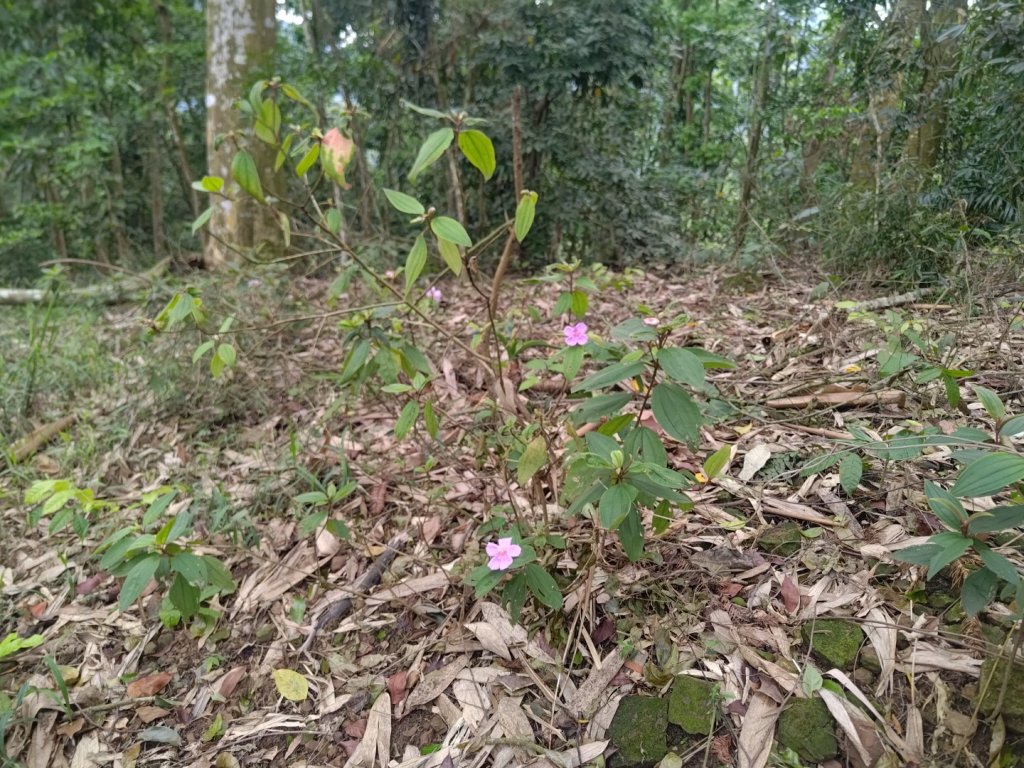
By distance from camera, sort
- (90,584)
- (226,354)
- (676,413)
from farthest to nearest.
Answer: (90,584) → (226,354) → (676,413)

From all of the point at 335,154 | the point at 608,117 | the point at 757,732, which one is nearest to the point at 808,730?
the point at 757,732

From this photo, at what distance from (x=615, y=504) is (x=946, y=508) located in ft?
1.88

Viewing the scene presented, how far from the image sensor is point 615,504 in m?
1.01

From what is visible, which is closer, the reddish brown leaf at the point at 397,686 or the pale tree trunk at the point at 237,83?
the reddish brown leaf at the point at 397,686

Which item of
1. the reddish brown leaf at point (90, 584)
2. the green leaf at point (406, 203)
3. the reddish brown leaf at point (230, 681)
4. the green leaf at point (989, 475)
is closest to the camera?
the green leaf at point (989, 475)

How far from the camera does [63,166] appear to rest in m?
6.00

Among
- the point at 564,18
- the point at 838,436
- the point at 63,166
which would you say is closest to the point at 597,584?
the point at 838,436

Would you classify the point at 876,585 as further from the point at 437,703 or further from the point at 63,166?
the point at 63,166

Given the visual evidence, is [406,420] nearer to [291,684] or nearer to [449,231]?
Result: [449,231]

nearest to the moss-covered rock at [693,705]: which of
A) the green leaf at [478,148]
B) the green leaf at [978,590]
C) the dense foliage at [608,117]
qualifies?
the green leaf at [978,590]

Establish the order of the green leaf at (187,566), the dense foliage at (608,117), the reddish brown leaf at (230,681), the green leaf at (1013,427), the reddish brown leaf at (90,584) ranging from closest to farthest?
the green leaf at (1013,427) < the green leaf at (187,566) < the reddish brown leaf at (230,681) < the reddish brown leaf at (90,584) < the dense foliage at (608,117)

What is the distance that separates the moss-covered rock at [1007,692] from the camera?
0.94m

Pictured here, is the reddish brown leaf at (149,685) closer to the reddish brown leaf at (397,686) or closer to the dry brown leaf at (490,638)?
the reddish brown leaf at (397,686)

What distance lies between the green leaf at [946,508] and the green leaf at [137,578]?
59.8 inches
